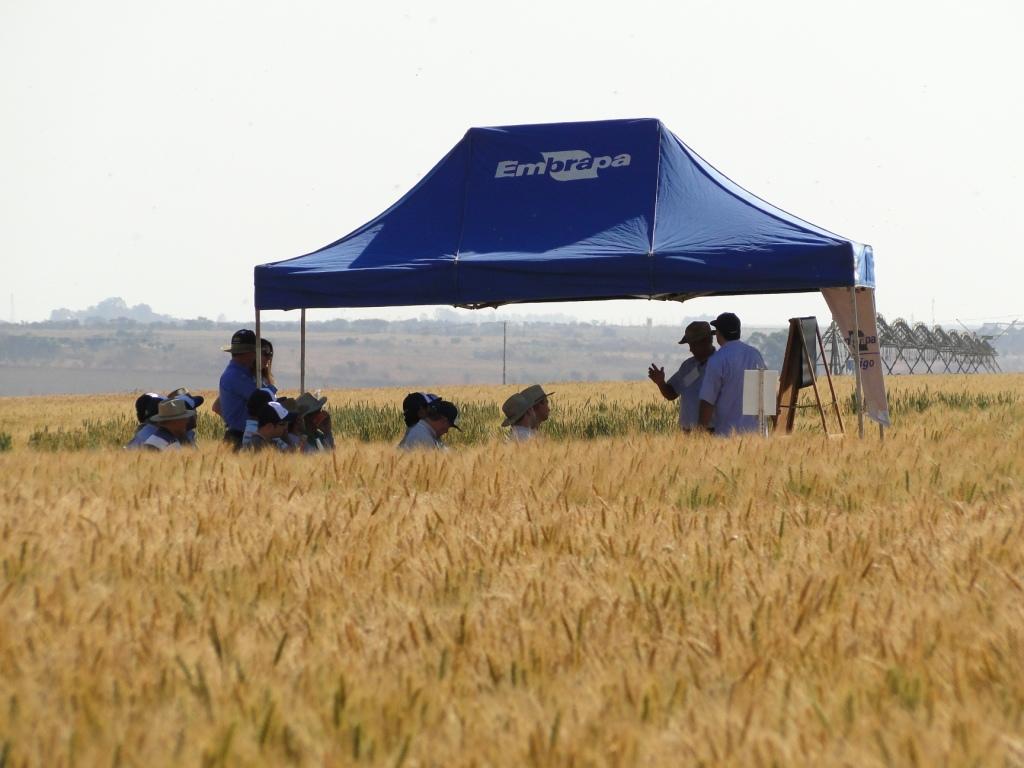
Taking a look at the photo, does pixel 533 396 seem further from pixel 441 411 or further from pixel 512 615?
pixel 512 615

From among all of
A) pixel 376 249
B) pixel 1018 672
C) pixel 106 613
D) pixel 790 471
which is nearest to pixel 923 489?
pixel 790 471

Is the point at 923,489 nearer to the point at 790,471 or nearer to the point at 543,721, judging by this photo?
the point at 790,471

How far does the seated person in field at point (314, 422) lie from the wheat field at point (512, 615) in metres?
2.83

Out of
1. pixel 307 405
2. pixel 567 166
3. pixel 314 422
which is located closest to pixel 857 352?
pixel 567 166

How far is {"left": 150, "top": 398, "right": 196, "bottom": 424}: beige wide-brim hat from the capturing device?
30.4 ft

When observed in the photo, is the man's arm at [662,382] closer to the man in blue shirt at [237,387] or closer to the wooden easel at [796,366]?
the wooden easel at [796,366]

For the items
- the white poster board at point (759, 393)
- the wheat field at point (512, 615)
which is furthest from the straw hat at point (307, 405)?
the white poster board at point (759, 393)

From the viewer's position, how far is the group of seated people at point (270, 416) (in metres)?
9.27

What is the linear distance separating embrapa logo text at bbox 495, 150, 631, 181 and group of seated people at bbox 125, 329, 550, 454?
10.6 feet

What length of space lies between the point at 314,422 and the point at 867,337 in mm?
5200

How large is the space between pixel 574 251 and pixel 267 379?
274 cm

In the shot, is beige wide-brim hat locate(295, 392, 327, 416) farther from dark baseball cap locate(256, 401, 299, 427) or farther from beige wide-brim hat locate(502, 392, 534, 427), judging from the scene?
beige wide-brim hat locate(502, 392, 534, 427)

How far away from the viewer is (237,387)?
1064cm

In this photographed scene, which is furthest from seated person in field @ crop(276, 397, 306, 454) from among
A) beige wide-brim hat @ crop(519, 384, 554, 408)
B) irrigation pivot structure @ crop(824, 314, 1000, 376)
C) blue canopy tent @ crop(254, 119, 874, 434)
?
irrigation pivot structure @ crop(824, 314, 1000, 376)
